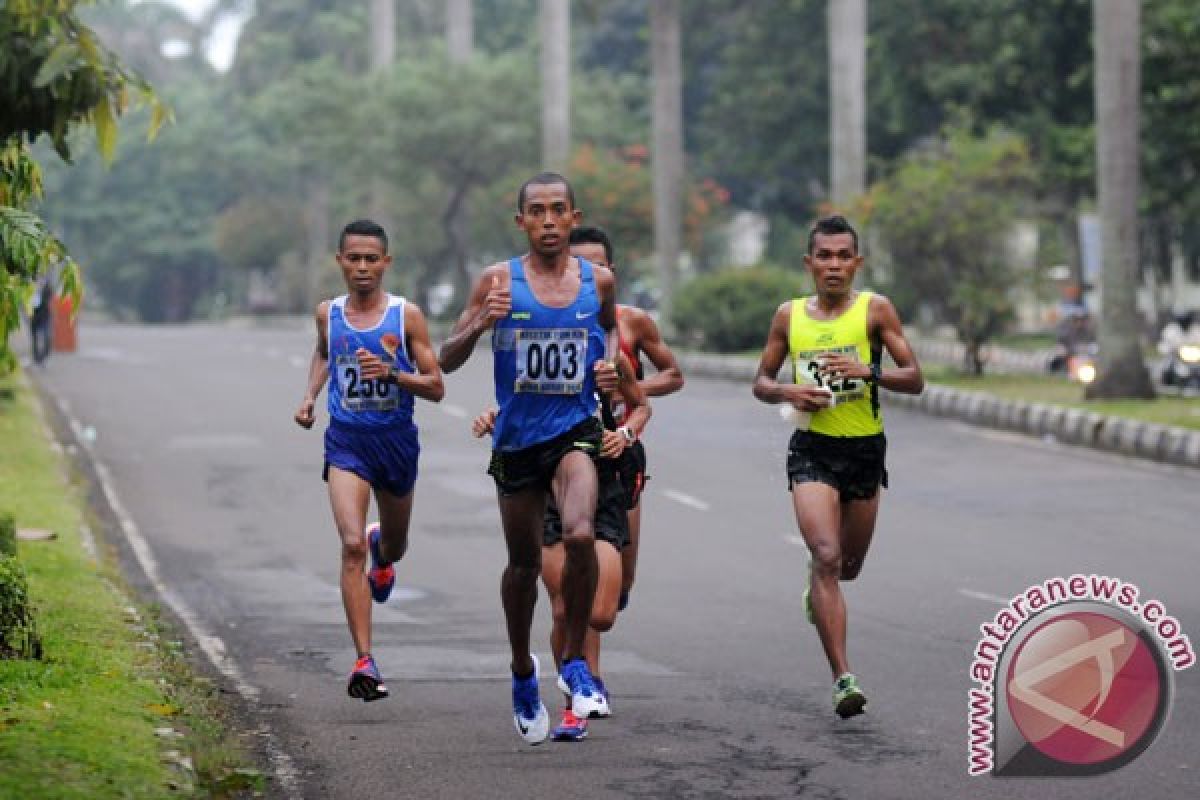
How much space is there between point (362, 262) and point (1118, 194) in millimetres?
20969

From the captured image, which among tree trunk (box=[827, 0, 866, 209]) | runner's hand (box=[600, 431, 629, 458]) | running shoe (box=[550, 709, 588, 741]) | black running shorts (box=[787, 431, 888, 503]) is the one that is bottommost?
running shoe (box=[550, 709, 588, 741])

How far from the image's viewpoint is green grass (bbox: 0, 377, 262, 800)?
8062mm

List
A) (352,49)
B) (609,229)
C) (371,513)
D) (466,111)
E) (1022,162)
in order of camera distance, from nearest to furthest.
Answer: (371,513) < (1022,162) < (609,229) < (466,111) < (352,49)

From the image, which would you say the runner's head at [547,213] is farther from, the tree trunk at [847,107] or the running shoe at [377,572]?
the tree trunk at [847,107]

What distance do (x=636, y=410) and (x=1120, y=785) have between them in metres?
2.57

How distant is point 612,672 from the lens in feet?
39.5

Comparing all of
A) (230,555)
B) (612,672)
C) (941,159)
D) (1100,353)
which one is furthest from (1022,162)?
(612,672)

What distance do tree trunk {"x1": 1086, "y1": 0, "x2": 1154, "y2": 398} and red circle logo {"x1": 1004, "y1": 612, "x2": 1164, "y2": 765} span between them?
2198 cm

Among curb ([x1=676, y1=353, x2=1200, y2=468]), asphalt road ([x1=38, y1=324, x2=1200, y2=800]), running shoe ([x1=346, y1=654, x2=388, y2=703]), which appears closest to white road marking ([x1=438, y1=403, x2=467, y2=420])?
asphalt road ([x1=38, y1=324, x2=1200, y2=800])

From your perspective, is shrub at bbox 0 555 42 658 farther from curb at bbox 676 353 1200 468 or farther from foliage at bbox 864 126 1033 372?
foliage at bbox 864 126 1033 372

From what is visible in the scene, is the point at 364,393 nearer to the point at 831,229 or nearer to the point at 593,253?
the point at 593,253

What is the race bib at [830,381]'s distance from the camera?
1042 cm

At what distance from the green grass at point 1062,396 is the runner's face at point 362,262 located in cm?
1600

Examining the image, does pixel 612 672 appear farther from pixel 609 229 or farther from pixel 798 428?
pixel 609 229
